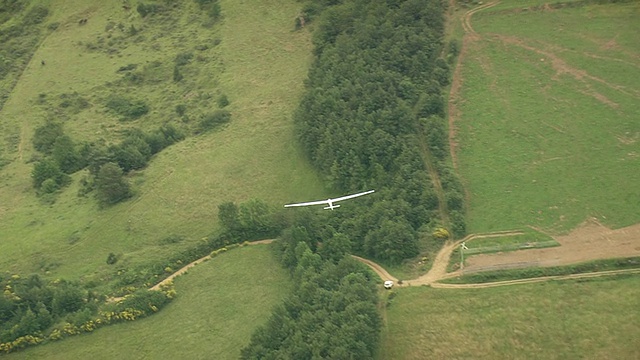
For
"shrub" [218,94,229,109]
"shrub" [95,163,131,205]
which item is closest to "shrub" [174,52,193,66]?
"shrub" [218,94,229,109]

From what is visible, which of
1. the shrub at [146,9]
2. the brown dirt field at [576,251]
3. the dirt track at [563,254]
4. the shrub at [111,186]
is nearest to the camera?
the dirt track at [563,254]

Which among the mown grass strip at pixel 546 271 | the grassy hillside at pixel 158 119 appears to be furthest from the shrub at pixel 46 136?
the mown grass strip at pixel 546 271

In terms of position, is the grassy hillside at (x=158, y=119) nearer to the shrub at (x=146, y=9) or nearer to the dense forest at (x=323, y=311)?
the shrub at (x=146, y=9)

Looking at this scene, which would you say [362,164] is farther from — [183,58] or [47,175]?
[183,58]

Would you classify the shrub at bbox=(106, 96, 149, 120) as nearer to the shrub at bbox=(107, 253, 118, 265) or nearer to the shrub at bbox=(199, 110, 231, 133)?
the shrub at bbox=(199, 110, 231, 133)

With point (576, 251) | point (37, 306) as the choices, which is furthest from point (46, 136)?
point (576, 251)

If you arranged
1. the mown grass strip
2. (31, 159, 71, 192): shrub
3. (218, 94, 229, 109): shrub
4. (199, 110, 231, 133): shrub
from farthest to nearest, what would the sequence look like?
(218, 94, 229, 109): shrub < (199, 110, 231, 133): shrub < (31, 159, 71, 192): shrub < the mown grass strip

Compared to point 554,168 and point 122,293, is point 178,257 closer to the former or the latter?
point 122,293
